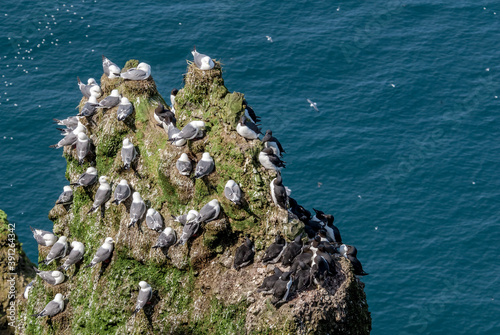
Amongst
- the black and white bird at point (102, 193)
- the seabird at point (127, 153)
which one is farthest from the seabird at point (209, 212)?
the black and white bird at point (102, 193)

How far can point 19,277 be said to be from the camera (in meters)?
41.6

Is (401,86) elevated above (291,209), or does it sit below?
below

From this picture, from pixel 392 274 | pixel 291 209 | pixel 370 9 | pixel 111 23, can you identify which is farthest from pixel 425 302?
pixel 111 23

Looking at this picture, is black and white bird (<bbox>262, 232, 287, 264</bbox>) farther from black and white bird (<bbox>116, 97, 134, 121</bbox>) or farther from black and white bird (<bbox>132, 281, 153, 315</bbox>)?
black and white bird (<bbox>116, 97, 134, 121</bbox>)

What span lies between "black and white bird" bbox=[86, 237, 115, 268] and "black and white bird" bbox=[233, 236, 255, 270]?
258 inches

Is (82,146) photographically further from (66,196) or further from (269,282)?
(269,282)

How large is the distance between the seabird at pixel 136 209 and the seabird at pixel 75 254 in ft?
12.9

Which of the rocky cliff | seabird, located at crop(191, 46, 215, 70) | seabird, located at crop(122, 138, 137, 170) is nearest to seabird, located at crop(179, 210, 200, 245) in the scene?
the rocky cliff

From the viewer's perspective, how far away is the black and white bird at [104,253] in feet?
109

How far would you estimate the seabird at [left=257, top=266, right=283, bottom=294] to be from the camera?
93.6 feet

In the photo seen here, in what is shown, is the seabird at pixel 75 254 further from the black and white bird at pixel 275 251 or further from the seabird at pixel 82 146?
the black and white bird at pixel 275 251

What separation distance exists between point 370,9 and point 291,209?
200ft

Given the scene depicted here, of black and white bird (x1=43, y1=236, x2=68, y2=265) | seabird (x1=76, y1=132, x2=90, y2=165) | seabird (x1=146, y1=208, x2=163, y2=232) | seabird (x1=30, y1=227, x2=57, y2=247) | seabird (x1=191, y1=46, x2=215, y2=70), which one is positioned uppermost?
seabird (x1=191, y1=46, x2=215, y2=70)

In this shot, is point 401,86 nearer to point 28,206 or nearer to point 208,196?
point 28,206
